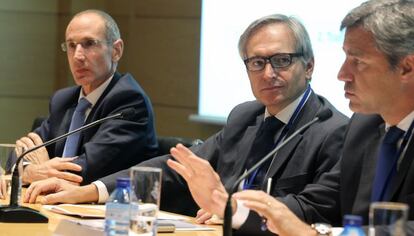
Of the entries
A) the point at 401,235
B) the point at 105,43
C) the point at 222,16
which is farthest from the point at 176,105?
the point at 401,235

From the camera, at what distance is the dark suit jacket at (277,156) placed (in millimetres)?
3617

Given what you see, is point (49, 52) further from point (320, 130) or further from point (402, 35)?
point (402, 35)

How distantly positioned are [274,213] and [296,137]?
81 cm

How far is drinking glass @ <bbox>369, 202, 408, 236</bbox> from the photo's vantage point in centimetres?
203

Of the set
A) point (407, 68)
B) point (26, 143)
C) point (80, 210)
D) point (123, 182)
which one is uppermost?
point (407, 68)

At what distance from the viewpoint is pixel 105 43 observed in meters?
5.02

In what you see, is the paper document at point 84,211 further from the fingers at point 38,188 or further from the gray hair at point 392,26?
the gray hair at point 392,26

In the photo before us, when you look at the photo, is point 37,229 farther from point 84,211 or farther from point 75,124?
point 75,124

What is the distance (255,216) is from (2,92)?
16.8 feet

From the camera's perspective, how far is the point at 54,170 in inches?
173

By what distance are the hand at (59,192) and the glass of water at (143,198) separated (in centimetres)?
139

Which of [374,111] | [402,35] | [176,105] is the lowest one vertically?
[176,105]

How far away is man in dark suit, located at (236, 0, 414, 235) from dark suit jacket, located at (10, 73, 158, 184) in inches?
61.7

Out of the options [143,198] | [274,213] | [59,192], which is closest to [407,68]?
[274,213]
